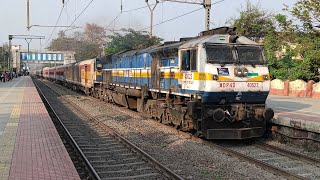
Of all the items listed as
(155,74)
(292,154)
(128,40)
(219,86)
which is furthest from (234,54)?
(128,40)

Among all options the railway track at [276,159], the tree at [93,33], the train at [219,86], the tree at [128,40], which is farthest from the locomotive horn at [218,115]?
the tree at [93,33]

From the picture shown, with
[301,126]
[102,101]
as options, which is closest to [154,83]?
[301,126]

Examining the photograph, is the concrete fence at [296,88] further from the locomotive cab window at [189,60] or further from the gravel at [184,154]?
the locomotive cab window at [189,60]

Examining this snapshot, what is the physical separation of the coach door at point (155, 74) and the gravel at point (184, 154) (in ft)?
5.25

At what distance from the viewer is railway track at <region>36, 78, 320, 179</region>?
28.8 ft

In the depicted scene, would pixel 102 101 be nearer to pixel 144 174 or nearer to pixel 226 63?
pixel 226 63

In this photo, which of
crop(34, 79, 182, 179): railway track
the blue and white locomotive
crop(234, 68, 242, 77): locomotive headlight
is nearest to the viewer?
crop(34, 79, 182, 179): railway track

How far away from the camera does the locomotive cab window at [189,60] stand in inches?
465

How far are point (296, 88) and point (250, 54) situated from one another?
21.9 meters

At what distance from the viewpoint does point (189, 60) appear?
12148 millimetres

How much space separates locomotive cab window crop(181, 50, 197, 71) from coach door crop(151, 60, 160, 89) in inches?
110

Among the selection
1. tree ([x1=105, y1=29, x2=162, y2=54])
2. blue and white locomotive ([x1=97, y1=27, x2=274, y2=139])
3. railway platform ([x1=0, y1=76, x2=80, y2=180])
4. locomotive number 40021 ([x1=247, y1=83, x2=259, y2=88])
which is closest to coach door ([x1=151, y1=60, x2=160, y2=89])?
blue and white locomotive ([x1=97, y1=27, x2=274, y2=139])

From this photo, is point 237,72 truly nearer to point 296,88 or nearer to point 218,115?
point 218,115

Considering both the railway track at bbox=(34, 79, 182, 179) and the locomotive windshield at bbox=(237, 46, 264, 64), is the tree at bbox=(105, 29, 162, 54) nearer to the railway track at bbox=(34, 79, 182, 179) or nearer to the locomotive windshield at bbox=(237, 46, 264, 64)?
the railway track at bbox=(34, 79, 182, 179)
